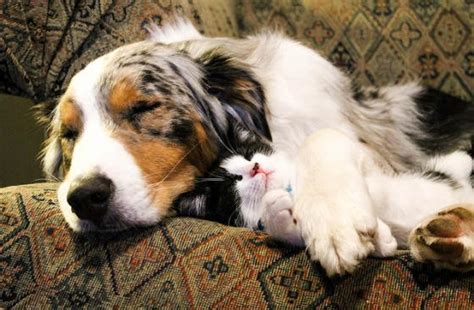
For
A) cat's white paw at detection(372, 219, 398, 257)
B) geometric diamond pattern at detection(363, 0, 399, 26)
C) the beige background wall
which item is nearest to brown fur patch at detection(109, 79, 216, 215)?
cat's white paw at detection(372, 219, 398, 257)

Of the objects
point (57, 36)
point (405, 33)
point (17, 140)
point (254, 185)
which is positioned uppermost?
point (405, 33)

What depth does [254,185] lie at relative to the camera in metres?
1.18

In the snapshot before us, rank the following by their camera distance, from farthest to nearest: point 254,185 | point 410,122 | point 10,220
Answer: point 410,122
point 254,185
point 10,220

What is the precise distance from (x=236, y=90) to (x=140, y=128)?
1.04 ft

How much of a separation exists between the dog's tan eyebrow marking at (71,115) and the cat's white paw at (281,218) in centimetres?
58

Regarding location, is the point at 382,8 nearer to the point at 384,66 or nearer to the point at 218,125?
the point at 384,66

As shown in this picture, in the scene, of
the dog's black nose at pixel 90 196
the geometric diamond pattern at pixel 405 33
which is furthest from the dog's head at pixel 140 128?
the geometric diamond pattern at pixel 405 33

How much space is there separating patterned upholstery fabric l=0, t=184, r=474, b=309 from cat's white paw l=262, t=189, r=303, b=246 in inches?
0.9

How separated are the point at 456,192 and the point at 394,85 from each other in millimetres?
830

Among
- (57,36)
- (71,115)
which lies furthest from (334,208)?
(57,36)

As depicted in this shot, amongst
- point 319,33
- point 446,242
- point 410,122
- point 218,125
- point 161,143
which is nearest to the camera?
point 446,242

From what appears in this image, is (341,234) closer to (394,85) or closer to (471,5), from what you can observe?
(394,85)

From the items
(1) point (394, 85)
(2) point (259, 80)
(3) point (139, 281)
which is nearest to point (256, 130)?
(2) point (259, 80)

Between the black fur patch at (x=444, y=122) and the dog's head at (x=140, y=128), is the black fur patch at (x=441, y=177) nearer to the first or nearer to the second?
the black fur patch at (x=444, y=122)
